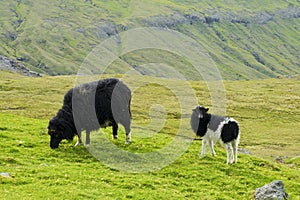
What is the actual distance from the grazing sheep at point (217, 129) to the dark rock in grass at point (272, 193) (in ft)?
14.8

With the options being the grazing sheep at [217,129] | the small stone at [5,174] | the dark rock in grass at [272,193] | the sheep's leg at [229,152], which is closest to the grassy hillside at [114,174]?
the small stone at [5,174]

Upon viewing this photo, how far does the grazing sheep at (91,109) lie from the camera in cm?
2549

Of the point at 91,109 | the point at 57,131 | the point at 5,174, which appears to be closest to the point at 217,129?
the point at 91,109

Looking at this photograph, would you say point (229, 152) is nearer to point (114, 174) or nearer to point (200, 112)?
point (200, 112)

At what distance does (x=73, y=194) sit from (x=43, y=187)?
1.88 meters

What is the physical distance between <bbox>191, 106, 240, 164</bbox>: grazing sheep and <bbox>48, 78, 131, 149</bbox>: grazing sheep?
17.4 ft

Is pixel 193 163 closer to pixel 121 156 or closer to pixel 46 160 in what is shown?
pixel 121 156

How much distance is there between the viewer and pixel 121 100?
85.7 feet

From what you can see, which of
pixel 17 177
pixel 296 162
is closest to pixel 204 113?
pixel 17 177

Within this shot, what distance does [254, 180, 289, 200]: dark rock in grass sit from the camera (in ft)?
63.5

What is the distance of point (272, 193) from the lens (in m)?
A: 19.5

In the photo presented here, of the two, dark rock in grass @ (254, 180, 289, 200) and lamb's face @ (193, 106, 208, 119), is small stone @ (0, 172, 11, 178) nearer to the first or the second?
lamb's face @ (193, 106, 208, 119)

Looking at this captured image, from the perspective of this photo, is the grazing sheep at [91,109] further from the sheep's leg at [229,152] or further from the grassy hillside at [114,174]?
the sheep's leg at [229,152]

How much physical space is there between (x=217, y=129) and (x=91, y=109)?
29.7 ft
